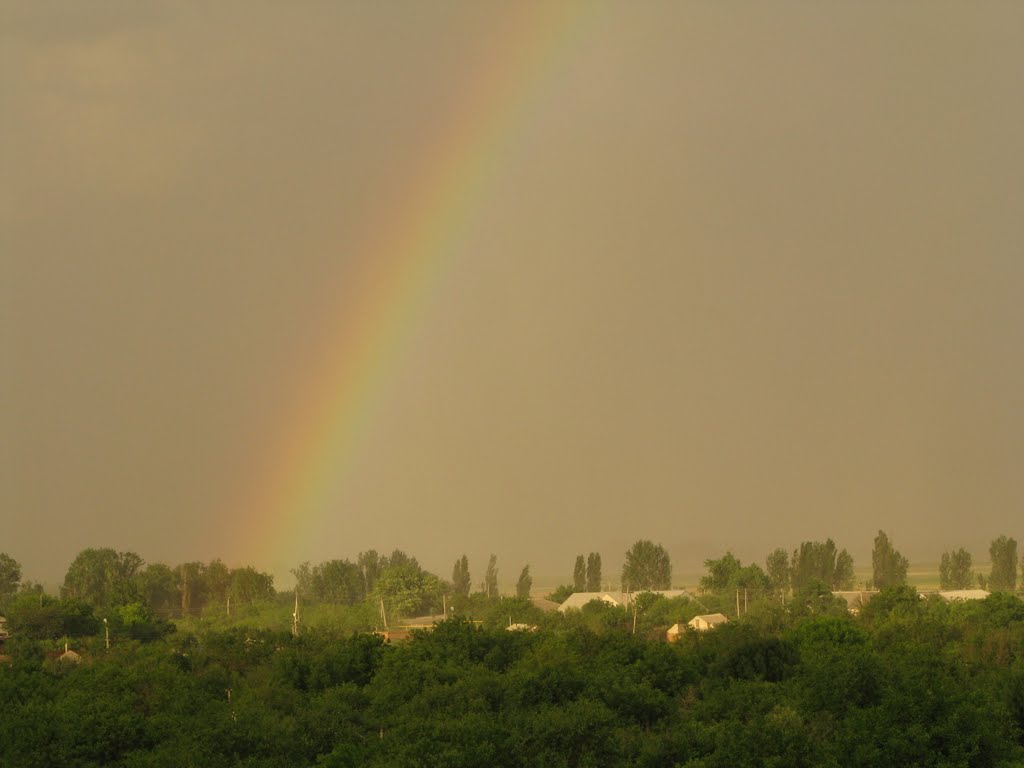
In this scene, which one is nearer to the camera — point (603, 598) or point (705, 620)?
point (705, 620)

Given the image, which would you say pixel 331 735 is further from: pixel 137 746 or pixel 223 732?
pixel 137 746

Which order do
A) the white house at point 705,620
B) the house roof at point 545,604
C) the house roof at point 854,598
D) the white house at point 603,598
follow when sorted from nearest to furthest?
1. the white house at point 705,620
2. the house roof at point 854,598
3. the white house at point 603,598
4. the house roof at point 545,604

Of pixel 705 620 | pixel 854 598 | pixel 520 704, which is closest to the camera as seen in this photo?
pixel 520 704

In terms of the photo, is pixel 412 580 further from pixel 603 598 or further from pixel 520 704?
pixel 520 704

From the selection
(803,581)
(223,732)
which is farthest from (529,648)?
(803,581)

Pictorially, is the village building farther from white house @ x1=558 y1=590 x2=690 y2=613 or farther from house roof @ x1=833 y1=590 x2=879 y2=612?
white house @ x1=558 y1=590 x2=690 y2=613

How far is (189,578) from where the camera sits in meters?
150

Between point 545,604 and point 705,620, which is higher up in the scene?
point 705,620

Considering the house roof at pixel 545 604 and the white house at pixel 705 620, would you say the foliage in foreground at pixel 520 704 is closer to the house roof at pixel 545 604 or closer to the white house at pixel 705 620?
the white house at pixel 705 620

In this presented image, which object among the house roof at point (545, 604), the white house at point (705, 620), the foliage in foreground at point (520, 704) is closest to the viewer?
the foliage in foreground at point (520, 704)

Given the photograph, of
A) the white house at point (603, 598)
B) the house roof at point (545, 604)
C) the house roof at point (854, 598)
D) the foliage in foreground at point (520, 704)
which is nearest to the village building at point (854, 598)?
the house roof at point (854, 598)

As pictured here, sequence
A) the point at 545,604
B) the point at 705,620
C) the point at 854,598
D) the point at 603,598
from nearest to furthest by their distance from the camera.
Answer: the point at 705,620 < the point at 603,598 < the point at 854,598 < the point at 545,604

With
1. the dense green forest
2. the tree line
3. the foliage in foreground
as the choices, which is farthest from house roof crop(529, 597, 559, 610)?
the foliage in foreground

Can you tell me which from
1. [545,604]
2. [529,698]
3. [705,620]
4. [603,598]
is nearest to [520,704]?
[529,698]
